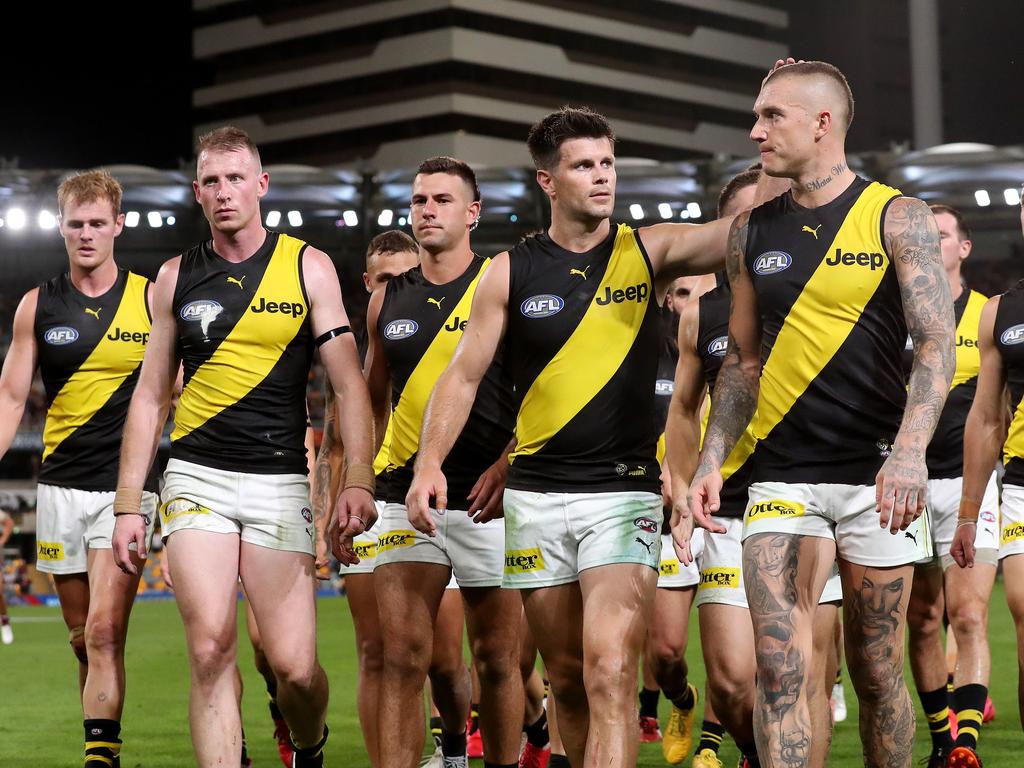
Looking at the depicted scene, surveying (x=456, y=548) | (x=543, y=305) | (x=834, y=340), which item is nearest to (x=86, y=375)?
(x=456, y=548)

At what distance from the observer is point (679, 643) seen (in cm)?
748

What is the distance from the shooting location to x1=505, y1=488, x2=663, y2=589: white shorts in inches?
205

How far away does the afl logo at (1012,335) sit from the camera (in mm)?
6625

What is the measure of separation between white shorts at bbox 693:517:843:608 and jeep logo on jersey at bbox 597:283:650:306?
59.0 inches

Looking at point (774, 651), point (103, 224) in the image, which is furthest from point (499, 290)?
point (103, 224)

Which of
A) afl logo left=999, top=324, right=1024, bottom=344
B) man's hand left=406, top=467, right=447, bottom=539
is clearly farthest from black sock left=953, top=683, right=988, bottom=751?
man's hand left=406, top=467, right=447, bottom=539

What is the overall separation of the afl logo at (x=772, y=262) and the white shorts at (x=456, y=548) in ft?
5.79

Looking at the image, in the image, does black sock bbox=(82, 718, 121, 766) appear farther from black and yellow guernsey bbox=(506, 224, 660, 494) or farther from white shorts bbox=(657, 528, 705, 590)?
white shorts bbox=(657, 528, 705, 590)

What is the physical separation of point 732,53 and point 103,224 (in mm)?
85302

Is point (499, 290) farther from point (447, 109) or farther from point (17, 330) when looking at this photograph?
point (447, 109)

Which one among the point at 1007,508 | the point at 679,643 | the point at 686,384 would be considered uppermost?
the point at 686,384

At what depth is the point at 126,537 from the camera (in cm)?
571

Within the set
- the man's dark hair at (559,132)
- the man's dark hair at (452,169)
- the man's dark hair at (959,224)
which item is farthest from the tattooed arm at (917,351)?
the man's dark hair at (959,224)

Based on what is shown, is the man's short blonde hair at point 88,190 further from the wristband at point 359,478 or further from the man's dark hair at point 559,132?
the man's dark hair at point 559,132
